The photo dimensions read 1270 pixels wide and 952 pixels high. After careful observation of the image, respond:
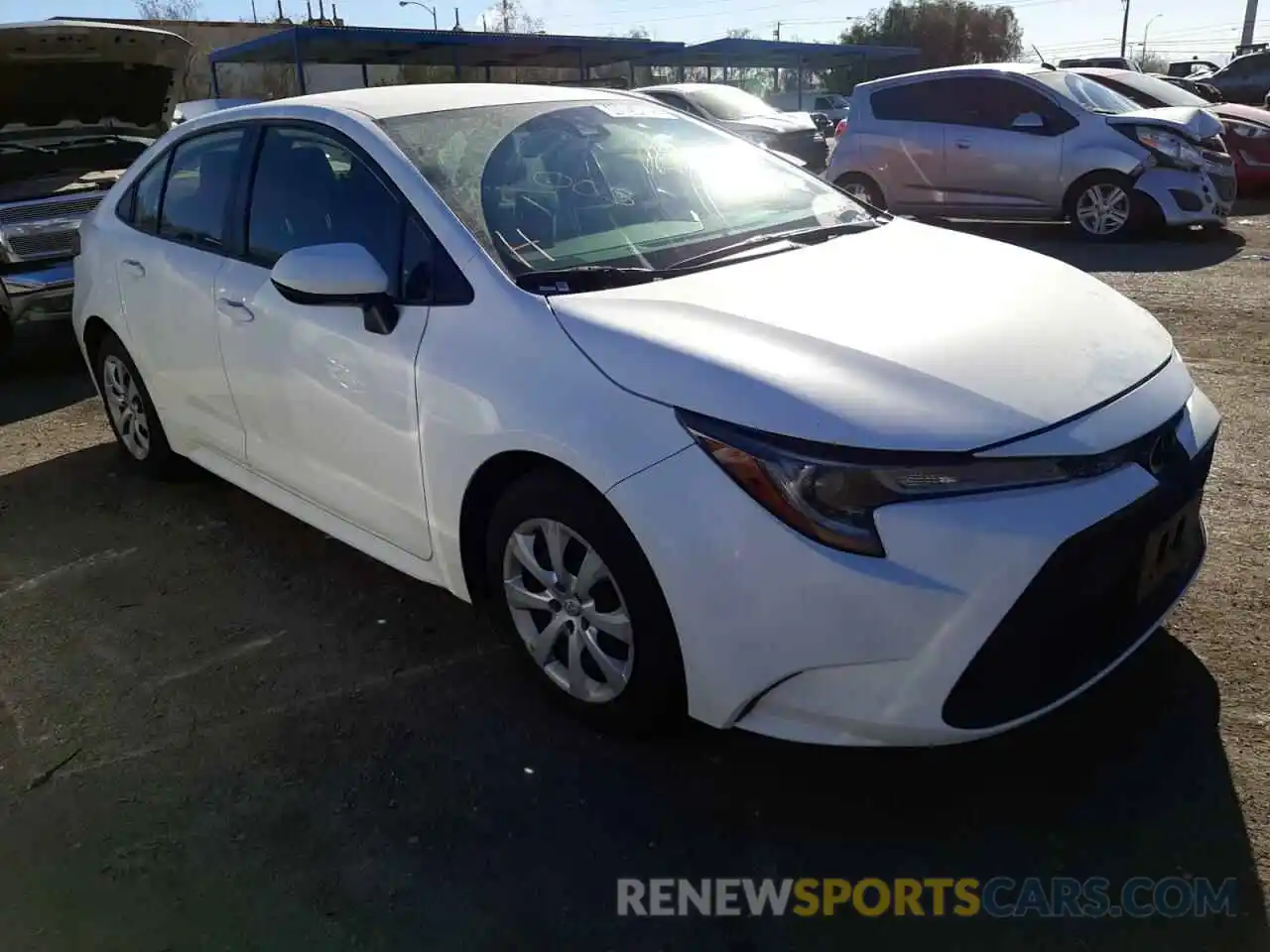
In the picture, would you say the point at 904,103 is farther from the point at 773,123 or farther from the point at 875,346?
the point at 875,346

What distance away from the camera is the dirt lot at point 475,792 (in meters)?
2.26

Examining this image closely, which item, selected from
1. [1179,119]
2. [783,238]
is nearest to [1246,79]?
[1179,119]

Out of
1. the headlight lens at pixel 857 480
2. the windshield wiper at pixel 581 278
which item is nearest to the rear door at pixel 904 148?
the windshield wiper at pixel 581 278

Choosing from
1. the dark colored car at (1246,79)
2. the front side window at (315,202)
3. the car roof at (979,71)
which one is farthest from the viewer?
the dark colored car at (1246,79)

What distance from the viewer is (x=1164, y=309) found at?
266 inches

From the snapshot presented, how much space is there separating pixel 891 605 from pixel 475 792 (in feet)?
3.88

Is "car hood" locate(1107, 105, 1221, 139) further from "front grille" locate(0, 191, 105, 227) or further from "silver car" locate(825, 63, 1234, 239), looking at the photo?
"front grille" locate(0, 191, 105, 227)

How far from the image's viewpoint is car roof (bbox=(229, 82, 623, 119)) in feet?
10.9

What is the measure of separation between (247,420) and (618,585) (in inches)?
74.0

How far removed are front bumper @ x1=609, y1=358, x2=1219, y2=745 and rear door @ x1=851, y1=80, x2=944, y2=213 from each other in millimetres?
8605

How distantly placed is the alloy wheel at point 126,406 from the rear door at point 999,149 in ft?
26.5

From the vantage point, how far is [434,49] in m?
28.5

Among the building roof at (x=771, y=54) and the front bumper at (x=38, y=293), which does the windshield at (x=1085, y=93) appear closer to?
the front bumper at (x=38, y=293)

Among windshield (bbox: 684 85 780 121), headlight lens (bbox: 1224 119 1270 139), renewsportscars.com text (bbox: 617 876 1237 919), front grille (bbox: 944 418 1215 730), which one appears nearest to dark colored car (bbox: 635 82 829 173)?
windshield (bbox: 684 85 780 121)
